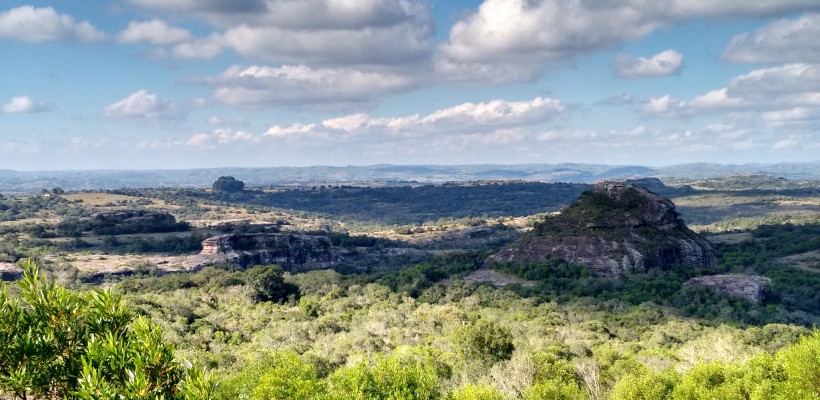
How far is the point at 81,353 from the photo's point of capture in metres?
13.3

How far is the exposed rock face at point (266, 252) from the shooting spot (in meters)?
97.6

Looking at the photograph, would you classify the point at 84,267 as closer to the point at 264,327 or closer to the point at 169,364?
the point at 264,327

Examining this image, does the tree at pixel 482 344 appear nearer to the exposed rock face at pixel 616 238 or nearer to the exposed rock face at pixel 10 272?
the exposed rock face at pixel 616 238

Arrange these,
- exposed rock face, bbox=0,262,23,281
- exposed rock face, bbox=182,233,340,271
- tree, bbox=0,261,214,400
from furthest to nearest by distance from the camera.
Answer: exposed rock face, bbox=182,233,340,271 < exposed rock face, bbox=0,262,23,281 < tree, bbox=0,261,214,400

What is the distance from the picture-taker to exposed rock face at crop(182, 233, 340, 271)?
97625mm

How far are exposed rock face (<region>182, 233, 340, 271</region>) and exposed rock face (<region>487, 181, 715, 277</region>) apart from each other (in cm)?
3956

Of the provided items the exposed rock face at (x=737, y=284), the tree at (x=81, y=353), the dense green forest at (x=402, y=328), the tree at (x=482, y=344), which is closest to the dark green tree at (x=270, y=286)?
the dense green forest at (x=402, y=328)

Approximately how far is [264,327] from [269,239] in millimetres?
57481

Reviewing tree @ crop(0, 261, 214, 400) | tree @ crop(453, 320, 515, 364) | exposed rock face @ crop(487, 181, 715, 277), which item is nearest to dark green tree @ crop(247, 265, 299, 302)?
exposed rock face @ crop(487, 181, 715, 277)

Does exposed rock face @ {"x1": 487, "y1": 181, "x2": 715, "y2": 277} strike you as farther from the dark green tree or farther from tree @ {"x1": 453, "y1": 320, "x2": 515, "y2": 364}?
tree @ {"x1": 453, "y1": 320, "x2": 515, "y2": 364}

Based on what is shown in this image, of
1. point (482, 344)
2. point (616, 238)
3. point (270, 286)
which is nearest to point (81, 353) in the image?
point (482, 344)

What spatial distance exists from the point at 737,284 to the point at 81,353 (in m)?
70.1

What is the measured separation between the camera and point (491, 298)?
208 ft

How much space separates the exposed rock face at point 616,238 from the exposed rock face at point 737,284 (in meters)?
10.2
